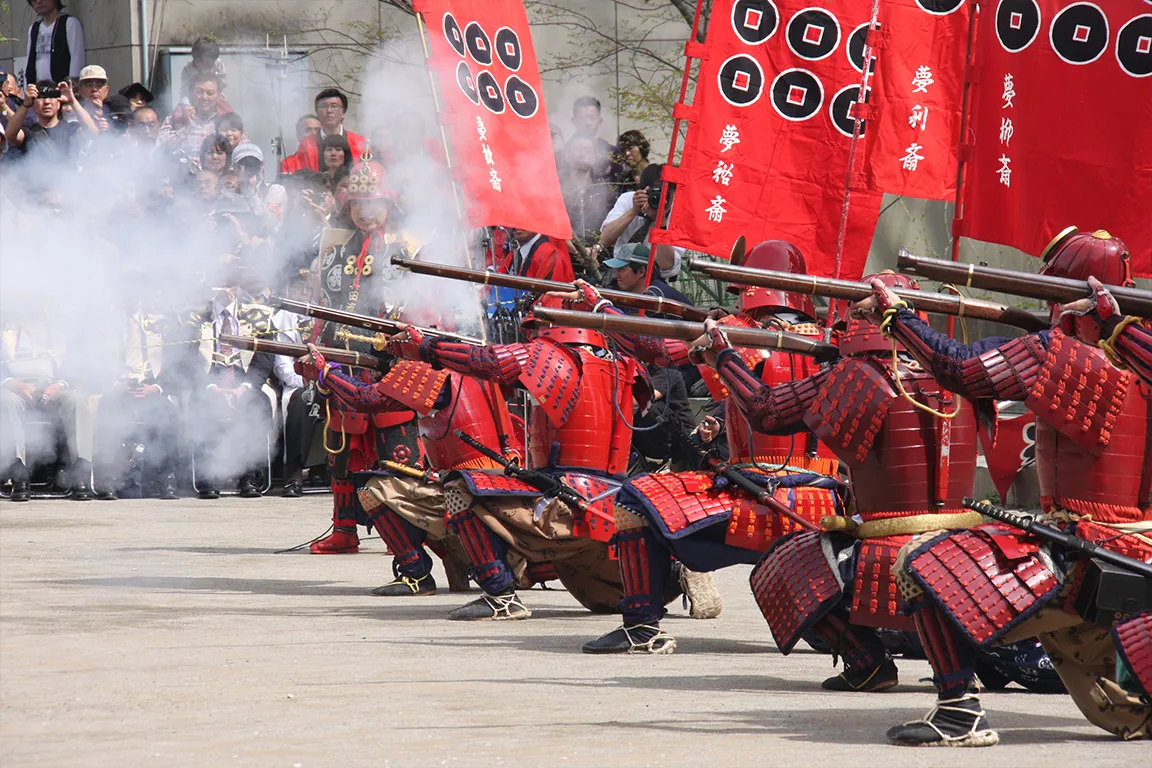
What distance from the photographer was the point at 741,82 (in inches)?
431

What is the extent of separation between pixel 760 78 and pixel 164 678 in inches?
224

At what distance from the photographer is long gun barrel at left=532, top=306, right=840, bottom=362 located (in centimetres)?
697

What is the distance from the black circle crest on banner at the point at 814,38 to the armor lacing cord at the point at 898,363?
180 inches

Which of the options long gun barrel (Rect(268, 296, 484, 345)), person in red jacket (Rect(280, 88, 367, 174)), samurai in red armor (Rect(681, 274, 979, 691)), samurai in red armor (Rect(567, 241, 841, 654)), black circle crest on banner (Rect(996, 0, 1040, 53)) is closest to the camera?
samurai in red armor (Rect(681, 274, 979, 691))

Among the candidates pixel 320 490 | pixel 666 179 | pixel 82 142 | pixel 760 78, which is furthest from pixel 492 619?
pixel 320 490

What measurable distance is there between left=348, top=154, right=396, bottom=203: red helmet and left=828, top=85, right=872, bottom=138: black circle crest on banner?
12.7ft

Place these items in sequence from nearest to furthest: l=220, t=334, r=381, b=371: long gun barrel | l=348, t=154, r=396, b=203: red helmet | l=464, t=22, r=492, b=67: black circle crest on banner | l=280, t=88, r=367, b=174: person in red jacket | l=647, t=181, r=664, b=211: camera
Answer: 1. l=220, t=334, r=381, b=371: long gun barrel
2. l=464, t=22, r=492, b=67: black circle crest on banner
3. l=348, t=154, r=396, b=203: red helmet
4. l=647, t=181, r=664, b=211: camera
5. l=280, t=88, r=367, b=174: person in red jacket

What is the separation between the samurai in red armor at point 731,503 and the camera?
789 centimetres

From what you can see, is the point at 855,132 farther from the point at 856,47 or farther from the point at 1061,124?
the point at 1061,124

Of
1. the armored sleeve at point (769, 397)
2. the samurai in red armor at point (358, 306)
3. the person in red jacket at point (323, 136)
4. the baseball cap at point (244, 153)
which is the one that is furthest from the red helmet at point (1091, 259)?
the baseball cap at point (244, 153)

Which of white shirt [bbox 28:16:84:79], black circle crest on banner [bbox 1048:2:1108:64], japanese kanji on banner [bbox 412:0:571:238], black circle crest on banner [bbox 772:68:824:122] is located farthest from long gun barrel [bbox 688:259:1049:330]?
white shirt [bbox 28:16:84:79]

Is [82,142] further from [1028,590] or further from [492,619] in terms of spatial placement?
[1028,590]

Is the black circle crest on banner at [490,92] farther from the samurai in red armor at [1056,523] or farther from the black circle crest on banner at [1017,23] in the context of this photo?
the samurai in red armor at [1056,523]

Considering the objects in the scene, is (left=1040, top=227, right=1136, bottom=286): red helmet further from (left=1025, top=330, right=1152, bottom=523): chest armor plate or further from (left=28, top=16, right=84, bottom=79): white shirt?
(left=28, top=16, right=84, bottom=79): white shirt
